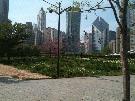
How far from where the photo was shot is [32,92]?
47.1 ft

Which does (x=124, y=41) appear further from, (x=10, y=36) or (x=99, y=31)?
(x=99, y=31)

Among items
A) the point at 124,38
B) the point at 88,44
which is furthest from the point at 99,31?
the point at 124,38

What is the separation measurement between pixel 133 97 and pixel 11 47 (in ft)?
104

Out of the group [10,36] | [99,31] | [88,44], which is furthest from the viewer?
[88,44]

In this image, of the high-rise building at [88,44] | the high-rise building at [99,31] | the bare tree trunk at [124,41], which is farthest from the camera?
the high-rise building at [88,44]

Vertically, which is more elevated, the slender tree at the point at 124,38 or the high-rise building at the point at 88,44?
the high-rise building at the point at 88,44

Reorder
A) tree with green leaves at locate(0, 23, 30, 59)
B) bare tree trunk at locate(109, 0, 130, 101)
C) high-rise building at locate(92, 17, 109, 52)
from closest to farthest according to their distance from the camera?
bare tree trunk at locate(109, 0, 130, 101), high-rise building at locate(92, 17, 109, 52), tree with green leaves at locate(0, 23, 30, 59)

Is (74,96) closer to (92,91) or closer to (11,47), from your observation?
(92,91)

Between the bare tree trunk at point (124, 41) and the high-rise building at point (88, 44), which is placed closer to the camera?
the bare tree trunk at point (124, 41)

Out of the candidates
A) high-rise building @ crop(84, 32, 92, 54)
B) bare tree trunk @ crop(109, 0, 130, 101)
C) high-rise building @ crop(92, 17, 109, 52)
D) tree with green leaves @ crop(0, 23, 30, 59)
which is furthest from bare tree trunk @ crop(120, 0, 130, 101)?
high-rise building @ crop(84, 32, 92, 54)

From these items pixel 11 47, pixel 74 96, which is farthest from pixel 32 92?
pixel 11 47

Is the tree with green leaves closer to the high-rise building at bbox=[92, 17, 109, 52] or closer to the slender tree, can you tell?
the high-rise building at bbox=[92, 17, 109, 52]

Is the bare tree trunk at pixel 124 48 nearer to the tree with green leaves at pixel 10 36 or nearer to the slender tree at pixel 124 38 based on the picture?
the slender tree at pixel 124 38

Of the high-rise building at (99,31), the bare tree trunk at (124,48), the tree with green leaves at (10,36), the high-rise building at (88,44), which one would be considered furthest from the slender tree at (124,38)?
the high-rise building at (88,44)
